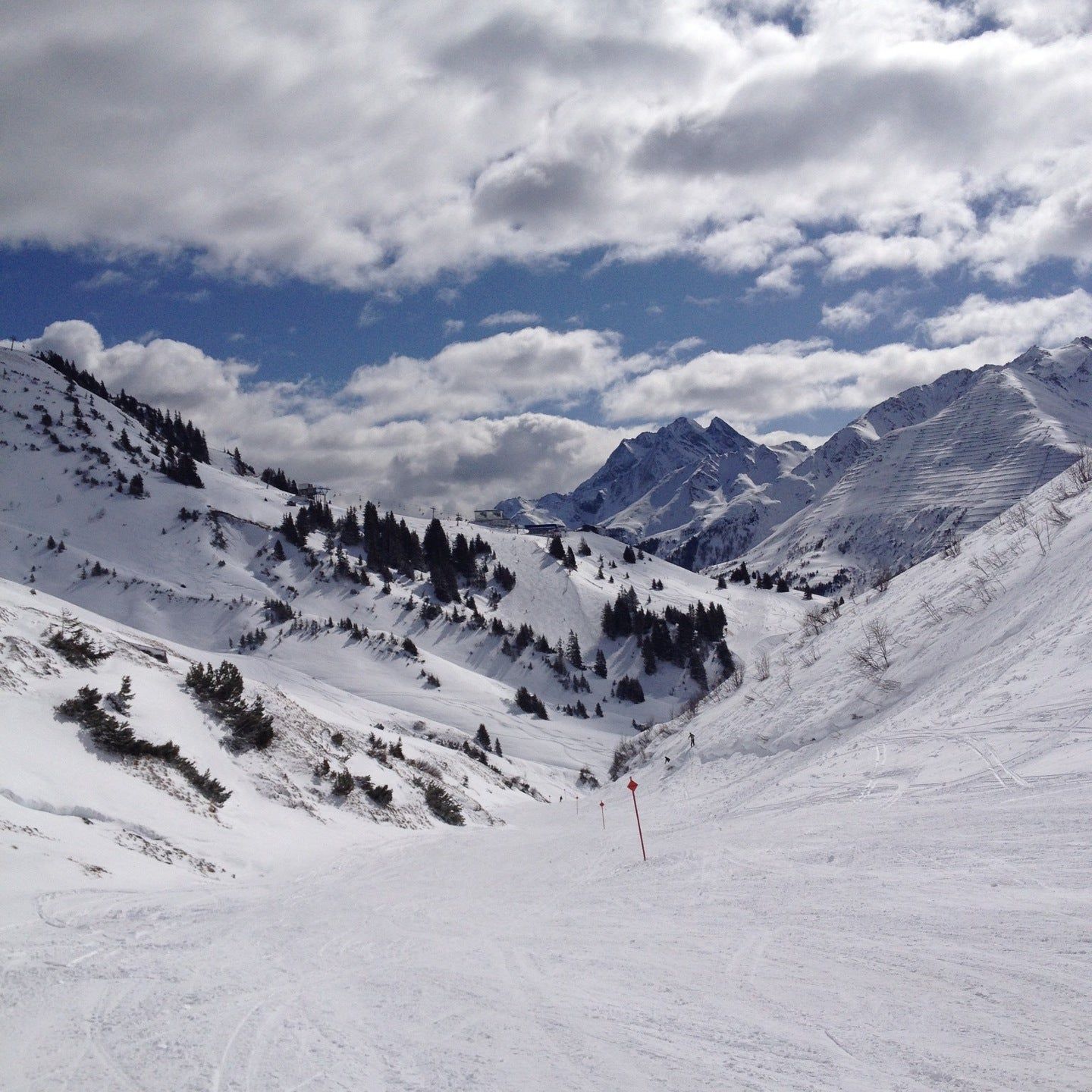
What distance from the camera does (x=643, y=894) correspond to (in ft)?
32.9

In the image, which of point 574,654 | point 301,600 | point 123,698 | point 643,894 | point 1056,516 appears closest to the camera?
point 643,894

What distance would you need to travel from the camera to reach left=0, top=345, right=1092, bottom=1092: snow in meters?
4.84

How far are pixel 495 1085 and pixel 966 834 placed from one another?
269 inches

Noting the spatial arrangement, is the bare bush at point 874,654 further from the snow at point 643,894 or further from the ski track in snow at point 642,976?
the ski track in snow at point 642,976

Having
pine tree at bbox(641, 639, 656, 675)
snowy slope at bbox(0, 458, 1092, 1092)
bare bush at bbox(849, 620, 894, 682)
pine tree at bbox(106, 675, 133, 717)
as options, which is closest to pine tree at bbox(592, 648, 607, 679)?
pine tree at bbox(641, 639, 656, 675)

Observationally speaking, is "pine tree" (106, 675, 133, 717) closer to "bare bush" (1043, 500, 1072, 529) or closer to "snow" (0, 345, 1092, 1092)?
"snow" (0, 345, 1092, 1092)

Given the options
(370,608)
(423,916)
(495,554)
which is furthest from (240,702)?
(495,554)

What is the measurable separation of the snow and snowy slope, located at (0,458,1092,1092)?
4 cm

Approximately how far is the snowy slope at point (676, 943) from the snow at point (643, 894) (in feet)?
0.14

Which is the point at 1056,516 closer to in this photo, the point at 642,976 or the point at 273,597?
the point at 642,976

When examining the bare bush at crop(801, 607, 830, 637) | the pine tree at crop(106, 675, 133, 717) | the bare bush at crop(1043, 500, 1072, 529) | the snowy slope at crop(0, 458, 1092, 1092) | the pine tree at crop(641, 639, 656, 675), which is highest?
the pine tree at crop(106, 675, 133, 717)

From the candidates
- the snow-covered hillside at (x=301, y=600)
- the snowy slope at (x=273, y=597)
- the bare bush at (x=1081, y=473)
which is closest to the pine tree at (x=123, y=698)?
the snow-covered hillside at (x=301, y=600)

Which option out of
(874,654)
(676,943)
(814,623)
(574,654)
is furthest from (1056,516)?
(574,654)

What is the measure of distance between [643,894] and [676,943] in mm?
2818
